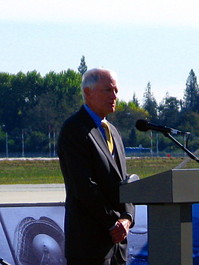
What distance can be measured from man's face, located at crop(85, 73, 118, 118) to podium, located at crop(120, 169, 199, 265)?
0.81m

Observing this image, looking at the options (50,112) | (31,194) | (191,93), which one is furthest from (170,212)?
(191,93)

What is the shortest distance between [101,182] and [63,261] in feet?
9.64

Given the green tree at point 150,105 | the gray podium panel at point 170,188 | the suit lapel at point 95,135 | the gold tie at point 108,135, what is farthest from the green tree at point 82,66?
the gray podium panel at point 170,188

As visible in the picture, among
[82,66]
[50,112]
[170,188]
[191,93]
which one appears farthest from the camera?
[82,66]

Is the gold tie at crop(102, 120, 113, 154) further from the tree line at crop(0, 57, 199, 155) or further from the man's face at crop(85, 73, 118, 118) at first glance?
the tree line at crop(0, 57, 199, 155)

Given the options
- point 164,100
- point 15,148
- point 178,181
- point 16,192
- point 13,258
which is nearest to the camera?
point 178,181

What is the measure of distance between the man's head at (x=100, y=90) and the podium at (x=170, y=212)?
81 centimetres

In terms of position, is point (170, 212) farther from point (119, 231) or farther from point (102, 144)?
point (102, 144)

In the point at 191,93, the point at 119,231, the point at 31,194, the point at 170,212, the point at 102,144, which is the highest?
the point at 191,93

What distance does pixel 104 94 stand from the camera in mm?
4805

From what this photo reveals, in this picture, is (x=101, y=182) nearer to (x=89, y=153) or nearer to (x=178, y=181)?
(x=89, y=153)

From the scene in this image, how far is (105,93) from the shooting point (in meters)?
4.80

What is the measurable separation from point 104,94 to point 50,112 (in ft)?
254

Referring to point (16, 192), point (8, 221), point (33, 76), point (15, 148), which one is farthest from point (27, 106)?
point (8, 221)
